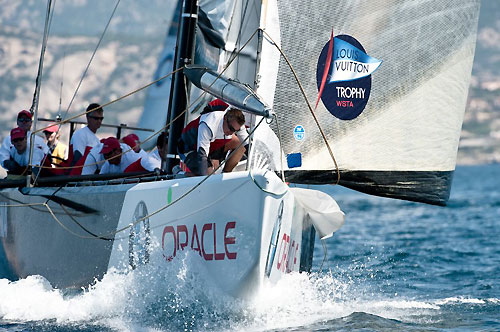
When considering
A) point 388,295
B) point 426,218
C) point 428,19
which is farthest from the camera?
point 426,218

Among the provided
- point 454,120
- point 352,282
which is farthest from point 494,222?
point 454,120

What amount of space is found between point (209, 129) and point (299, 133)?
1.76ft

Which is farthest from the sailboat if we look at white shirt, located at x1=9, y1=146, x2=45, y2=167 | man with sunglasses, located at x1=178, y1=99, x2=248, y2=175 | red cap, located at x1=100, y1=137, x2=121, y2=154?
white shirt, located at x1=9, y1=146, x2=45, y2=167

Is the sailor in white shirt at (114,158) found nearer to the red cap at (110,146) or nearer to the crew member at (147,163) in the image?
the red cap at (110,146)

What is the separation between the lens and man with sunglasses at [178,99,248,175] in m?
5.46

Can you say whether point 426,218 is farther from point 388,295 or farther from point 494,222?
point 388,295

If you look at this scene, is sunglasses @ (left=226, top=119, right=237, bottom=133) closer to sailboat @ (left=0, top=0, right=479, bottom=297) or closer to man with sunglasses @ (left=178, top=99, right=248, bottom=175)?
man with sunglasses @ (left=178, top=99, right=248, bottom=175)

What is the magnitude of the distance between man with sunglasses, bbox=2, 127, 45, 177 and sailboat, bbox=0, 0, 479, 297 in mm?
907

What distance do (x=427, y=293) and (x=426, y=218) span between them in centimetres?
995

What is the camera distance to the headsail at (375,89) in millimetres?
5590

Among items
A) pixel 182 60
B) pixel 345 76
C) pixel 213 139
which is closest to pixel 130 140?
pixel 182 60

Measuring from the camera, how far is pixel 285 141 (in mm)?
5570

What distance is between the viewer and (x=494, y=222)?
14656mm

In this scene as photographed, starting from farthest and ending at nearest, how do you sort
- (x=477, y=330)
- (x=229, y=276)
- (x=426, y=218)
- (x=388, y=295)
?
(x=426, y=218) < (x=388, y=295) < (x=477, y=330) < (x=229, y=276)
